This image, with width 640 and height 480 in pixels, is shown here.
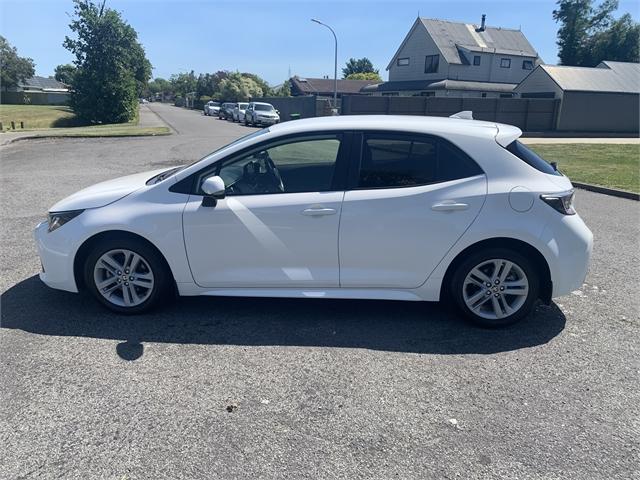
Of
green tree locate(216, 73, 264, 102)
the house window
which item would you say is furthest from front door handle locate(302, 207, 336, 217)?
green tree locate(216, 73, 264, 102)

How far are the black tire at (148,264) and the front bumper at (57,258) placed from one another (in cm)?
14

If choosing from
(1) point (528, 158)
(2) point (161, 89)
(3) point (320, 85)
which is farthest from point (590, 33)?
(2) point (161, 89)

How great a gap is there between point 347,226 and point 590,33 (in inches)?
2813

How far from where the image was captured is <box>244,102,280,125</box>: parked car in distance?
35.4m

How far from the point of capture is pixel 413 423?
2.89 m

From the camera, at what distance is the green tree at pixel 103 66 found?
36406 millimetres

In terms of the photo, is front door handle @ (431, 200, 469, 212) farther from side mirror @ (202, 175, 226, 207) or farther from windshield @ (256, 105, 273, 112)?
windshield @ (256, 105, 273, 112)

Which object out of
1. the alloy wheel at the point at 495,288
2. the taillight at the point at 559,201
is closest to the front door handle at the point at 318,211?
the alloy wheel at the point at 495,288

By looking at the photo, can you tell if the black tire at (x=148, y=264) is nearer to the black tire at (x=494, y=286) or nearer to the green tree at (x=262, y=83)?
the black tire at (x=494, y=286)

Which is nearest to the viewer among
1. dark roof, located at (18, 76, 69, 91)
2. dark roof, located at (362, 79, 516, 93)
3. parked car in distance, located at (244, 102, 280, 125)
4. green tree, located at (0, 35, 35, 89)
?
parked car in distance, located at (244, 102, 280, 125)

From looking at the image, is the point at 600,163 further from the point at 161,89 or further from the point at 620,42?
the point at 161,89

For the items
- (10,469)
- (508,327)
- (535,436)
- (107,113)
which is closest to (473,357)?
(508,327)

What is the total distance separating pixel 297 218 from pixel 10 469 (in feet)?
7.80

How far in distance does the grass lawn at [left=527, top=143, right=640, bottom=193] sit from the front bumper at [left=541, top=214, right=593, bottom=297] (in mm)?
7728
